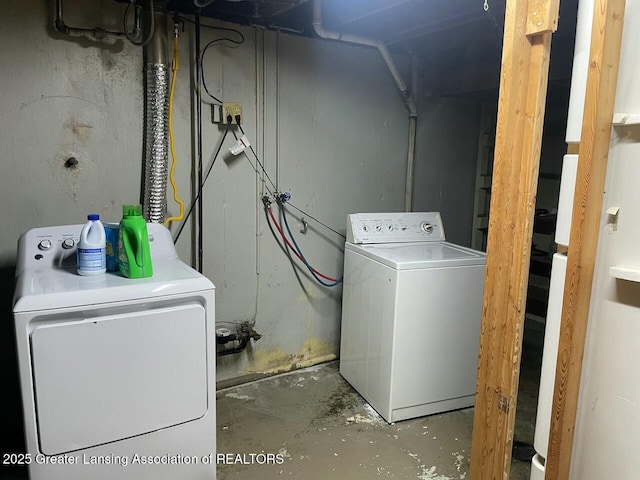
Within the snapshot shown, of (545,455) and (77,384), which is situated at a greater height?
(77,384)

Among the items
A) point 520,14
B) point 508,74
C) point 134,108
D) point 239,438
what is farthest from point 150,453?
point 520,14

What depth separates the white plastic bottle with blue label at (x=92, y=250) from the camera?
5.57 feet

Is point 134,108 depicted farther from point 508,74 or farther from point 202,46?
point 508,74

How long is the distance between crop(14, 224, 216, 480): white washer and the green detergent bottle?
49 mm

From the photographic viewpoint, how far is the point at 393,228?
285 centimetres

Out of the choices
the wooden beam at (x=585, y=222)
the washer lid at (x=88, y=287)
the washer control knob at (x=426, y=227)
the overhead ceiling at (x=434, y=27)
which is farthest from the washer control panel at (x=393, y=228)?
the wooden beam at (x=585, y=222)

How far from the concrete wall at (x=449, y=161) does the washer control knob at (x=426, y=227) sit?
40 centimetres

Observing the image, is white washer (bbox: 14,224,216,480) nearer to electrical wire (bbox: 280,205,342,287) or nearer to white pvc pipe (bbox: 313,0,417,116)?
electrical wire (bbox: 280,205,342,287)

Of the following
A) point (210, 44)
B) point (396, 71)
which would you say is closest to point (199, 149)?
point (210, 44)

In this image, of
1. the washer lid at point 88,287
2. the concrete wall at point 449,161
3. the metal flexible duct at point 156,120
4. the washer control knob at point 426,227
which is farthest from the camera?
the concrete wall at point 449,161

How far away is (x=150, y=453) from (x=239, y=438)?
2.24 ft

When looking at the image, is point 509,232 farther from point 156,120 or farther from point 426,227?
point 156,120

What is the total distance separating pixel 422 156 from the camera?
334 centimetres

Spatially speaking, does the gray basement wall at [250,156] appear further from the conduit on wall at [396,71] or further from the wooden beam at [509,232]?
the wooden beam at [509,232]
